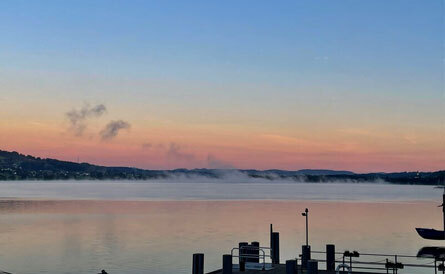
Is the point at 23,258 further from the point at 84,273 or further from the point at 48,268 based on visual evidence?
the point at 84,273

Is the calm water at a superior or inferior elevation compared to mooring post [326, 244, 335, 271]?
inferior

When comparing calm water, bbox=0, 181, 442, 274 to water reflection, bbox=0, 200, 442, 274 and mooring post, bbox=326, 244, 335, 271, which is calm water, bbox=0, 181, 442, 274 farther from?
mooring post, bbox=326, 244, 335, 271

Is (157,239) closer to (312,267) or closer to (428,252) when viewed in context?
(428,252)

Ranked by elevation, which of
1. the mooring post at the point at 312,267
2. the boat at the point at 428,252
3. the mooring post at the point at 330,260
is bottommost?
the boat at the point at 428,252

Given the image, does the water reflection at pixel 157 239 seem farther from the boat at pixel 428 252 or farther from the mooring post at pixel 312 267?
the mooring post at pixel 312 267

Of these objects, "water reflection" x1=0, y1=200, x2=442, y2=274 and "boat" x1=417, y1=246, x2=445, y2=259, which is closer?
"water reflection" x1=0, y1=200, x2=442, y2=274

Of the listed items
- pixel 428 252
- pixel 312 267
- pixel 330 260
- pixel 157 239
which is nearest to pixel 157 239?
pixel 157 239

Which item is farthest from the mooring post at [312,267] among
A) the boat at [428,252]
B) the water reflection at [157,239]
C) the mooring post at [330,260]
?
the boat at [428,252]

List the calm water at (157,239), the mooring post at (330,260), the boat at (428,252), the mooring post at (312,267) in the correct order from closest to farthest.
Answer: the mooring post at (312,267) → the mooring post at (330,260) → the calm water at (157,239) → the boat at (428,252)

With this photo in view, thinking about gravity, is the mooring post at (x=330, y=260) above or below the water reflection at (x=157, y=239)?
above

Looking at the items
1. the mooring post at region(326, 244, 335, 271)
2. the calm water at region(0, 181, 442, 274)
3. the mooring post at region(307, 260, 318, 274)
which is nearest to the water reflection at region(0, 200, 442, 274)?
the calm water at region(0, 181, 442, 274)

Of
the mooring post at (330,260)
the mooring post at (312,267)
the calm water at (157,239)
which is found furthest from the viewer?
the calm water at (157,239)

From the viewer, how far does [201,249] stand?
71125mm

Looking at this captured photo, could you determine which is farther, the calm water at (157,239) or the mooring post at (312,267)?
the calm water at (157,239)
